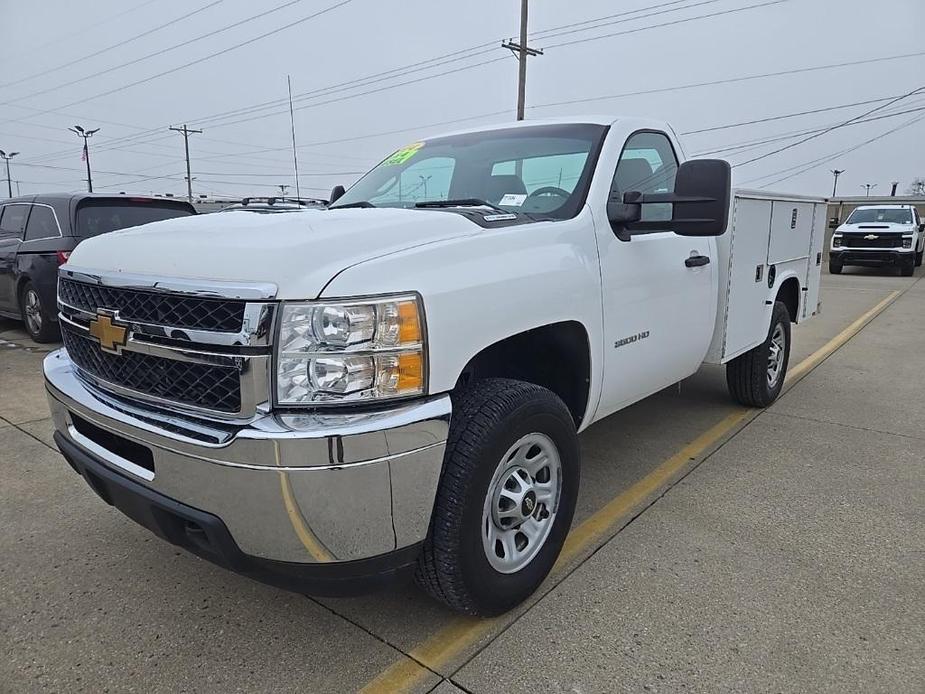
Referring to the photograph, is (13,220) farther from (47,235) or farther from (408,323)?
(408,323)

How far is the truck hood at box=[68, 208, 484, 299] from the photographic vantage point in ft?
6.34

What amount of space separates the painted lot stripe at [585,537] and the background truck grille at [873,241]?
544 inches

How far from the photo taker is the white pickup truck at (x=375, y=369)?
1.88m

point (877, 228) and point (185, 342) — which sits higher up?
point (185, 342)

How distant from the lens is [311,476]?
181 centimetres

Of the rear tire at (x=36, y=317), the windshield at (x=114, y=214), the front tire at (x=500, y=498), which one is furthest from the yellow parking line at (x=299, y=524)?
the rear tire at (x=36, y=317)

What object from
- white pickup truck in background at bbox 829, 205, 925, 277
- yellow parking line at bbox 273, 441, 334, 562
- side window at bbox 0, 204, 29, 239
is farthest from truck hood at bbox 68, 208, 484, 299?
white pickup truck in background at bbox 829, 205, 925, 277

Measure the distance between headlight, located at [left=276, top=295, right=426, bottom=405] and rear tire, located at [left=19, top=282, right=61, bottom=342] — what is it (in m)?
6.75

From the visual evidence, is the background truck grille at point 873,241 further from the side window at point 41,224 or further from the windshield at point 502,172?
the side window at point 41,224

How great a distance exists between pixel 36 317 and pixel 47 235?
940mm

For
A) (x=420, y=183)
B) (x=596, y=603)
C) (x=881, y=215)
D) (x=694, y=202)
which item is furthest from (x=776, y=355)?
(x=881, y=215)

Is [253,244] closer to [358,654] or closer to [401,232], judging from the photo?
[401,232]

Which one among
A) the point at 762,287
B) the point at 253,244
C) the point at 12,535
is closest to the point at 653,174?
the point at 762,287

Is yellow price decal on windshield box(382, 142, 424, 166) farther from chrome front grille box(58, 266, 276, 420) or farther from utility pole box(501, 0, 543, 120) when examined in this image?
utility pole box(501, 0, 543, 120)
